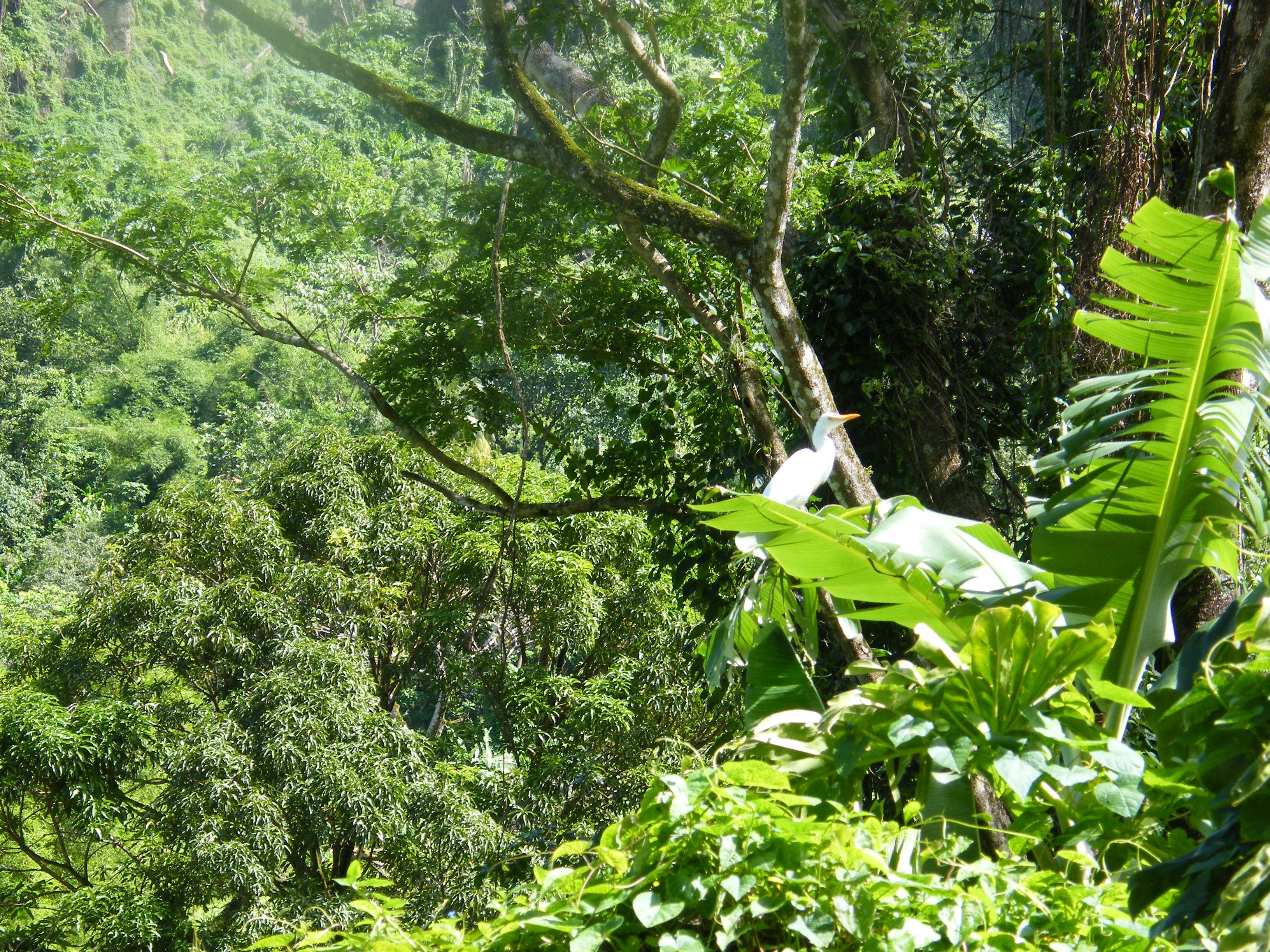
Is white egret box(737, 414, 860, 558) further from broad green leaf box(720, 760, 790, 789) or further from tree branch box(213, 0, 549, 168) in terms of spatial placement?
tree branch box(213, 0, 549, 168)

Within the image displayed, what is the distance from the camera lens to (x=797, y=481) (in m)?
1.81

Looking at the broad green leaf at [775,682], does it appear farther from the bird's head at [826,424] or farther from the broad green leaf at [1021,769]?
the bird's head at [826,424]

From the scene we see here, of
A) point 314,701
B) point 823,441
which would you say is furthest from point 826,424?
point 314,701

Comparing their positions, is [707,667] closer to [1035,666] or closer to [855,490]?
[1035,666]

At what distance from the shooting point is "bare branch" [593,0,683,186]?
3.59 metres

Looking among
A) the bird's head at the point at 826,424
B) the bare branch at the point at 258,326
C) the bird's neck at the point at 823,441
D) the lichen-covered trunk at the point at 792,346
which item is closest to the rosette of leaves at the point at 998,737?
the bird's neck at the point at 823,441

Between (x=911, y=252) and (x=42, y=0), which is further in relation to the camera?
(x=42, y=0)

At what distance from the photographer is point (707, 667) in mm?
1719

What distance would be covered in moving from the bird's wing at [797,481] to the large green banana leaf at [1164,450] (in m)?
0.40

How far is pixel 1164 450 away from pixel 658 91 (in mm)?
2723

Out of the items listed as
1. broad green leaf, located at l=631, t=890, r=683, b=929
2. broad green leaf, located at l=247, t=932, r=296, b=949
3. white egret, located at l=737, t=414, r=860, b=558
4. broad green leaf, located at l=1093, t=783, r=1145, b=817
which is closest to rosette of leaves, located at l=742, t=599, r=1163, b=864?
broad green leaf, located at l=1093, t=783, r=1145, b=817

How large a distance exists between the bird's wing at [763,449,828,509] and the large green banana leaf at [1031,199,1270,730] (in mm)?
398

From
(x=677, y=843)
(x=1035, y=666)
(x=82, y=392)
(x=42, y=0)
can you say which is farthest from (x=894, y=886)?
(x=82, y=392)

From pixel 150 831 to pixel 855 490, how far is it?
18.9 feet
